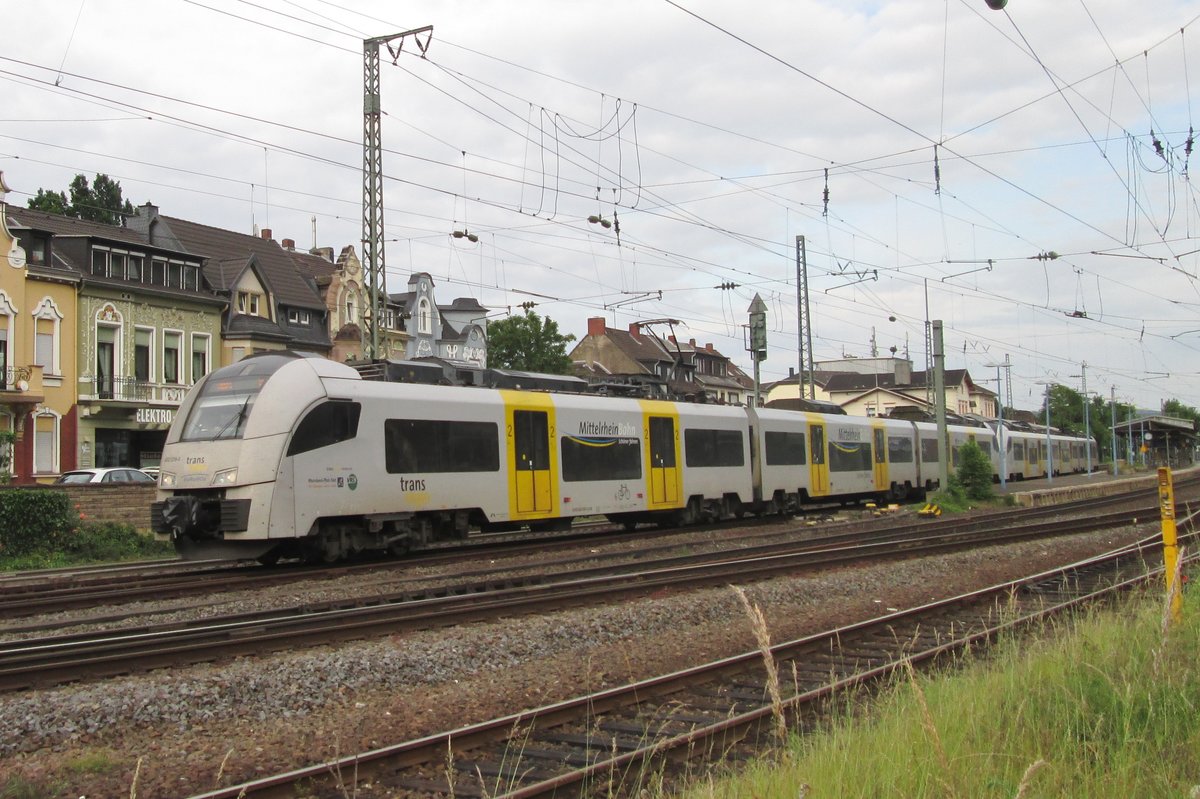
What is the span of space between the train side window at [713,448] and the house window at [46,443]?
21.7 metres

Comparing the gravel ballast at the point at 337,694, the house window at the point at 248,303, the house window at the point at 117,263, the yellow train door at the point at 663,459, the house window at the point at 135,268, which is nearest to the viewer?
the gravel ballast at the point at 337,694

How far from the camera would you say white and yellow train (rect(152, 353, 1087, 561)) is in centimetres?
1452

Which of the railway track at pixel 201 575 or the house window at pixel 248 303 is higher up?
the house window at pixel 248 303

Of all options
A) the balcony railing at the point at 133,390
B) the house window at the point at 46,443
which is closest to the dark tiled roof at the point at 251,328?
the balcony railing at the point at 133,390

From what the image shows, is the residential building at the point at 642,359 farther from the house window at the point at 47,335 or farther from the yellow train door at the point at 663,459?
the yellow train door at the point at 663,459

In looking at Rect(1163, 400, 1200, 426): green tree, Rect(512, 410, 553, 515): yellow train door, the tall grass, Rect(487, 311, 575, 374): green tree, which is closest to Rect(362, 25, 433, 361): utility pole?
Rect(512, 410, 553, 515): yellow train door

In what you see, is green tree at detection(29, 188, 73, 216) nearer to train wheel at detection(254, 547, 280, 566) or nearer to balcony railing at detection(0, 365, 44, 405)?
balcony railing at detection(0, 365, 44, 405)

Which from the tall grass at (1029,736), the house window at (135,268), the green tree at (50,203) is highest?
the green tree at (50,203)

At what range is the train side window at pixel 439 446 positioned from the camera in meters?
16.1

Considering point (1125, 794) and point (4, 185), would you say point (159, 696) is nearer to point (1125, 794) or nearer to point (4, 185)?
point (1125, 794)

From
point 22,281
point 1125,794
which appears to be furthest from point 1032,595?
point 22,281

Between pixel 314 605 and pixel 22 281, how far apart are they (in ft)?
87.9

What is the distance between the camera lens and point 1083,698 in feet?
18.4

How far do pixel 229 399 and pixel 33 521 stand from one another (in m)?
7.68
